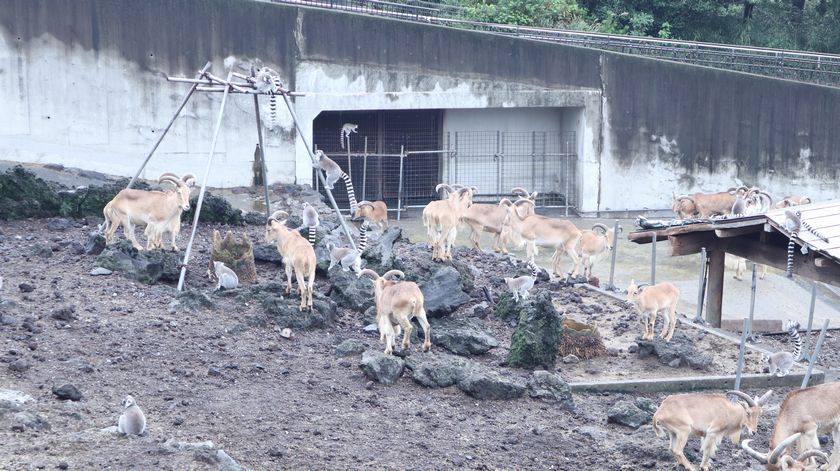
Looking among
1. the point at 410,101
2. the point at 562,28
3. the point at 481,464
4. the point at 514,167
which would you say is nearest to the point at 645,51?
the point at 562,28

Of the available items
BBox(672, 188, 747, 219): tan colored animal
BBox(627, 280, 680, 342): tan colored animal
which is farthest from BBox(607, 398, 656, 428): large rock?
BBox(672, 188, 747, 219): tan colored animal

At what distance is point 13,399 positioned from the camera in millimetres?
12297

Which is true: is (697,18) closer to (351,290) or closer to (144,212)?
(351,290)

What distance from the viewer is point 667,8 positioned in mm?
35875

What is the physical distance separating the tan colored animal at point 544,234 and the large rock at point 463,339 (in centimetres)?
575

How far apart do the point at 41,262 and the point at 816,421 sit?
10.6 metres

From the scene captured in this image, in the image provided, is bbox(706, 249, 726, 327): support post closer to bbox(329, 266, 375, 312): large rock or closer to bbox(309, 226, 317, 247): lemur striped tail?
bbox(329, 266, 375, 312): large rock

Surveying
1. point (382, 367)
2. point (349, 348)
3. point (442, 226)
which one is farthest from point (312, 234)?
point (382, 367)

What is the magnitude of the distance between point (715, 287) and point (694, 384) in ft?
13.5

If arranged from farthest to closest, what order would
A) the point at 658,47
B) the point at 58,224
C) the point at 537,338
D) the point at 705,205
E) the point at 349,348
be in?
1. the point at 658,47
2. the point at 705,205
3. the point at 58,224
4. the point at 537,338
5. the point at 349,348

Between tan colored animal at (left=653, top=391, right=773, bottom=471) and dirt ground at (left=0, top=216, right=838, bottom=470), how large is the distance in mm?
299

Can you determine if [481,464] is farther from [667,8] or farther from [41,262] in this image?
[667,8]

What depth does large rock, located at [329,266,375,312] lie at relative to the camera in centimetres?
1777

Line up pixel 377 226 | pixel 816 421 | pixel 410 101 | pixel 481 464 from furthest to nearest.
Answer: pixel 410 101, pixel 377 226, pixel 816 421, pixel 481 464
